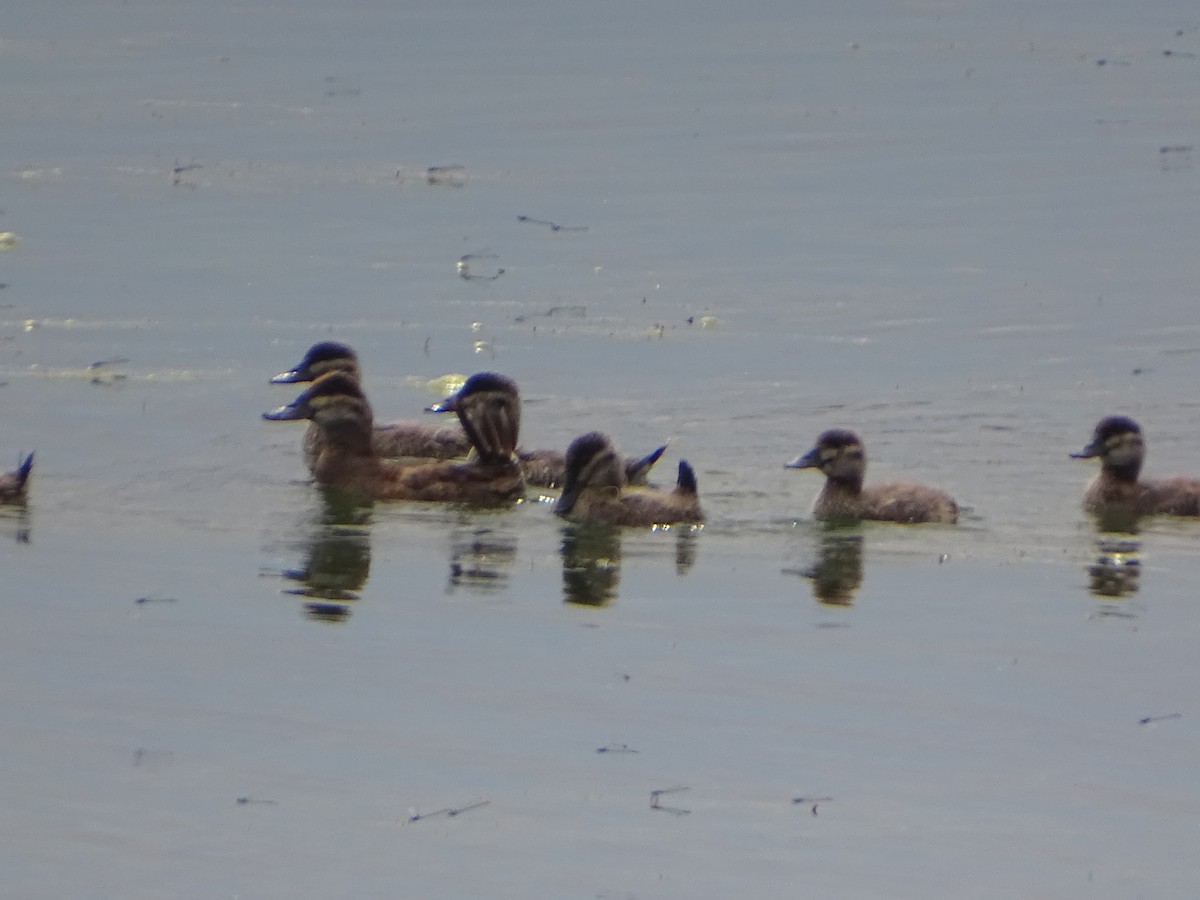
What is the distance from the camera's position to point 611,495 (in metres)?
13.7

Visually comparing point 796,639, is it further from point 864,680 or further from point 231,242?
point 231,242

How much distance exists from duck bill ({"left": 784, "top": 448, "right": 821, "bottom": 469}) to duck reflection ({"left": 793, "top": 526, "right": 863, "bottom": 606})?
352 millimetres

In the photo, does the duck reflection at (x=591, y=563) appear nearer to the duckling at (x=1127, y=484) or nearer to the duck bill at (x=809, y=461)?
the duck bill at (x=809, y=461)

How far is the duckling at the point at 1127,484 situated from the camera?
13.8 m

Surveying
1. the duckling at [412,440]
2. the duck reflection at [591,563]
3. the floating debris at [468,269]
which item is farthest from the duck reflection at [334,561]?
the floating debris at [468,269]

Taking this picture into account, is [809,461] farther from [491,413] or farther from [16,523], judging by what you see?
[16,523]

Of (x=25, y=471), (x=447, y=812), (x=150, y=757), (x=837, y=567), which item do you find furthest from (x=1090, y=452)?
(x=150, y=757)

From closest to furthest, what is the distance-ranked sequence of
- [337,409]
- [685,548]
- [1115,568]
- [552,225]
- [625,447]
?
[1115,568]
[685,548]
[337,409]
[625,447]
[552,225]

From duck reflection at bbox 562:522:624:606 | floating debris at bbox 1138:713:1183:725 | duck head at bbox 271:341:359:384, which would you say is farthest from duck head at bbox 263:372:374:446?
floating debris at bbox 1138:713:1183:725

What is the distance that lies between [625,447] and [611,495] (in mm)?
1635

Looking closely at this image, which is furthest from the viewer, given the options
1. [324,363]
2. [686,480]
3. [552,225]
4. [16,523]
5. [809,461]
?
[552,225]

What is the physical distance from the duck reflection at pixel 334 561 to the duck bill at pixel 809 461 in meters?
2.06

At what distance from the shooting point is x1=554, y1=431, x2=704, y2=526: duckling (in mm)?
13555

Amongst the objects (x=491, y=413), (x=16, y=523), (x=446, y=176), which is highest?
(x=446, y=176)
